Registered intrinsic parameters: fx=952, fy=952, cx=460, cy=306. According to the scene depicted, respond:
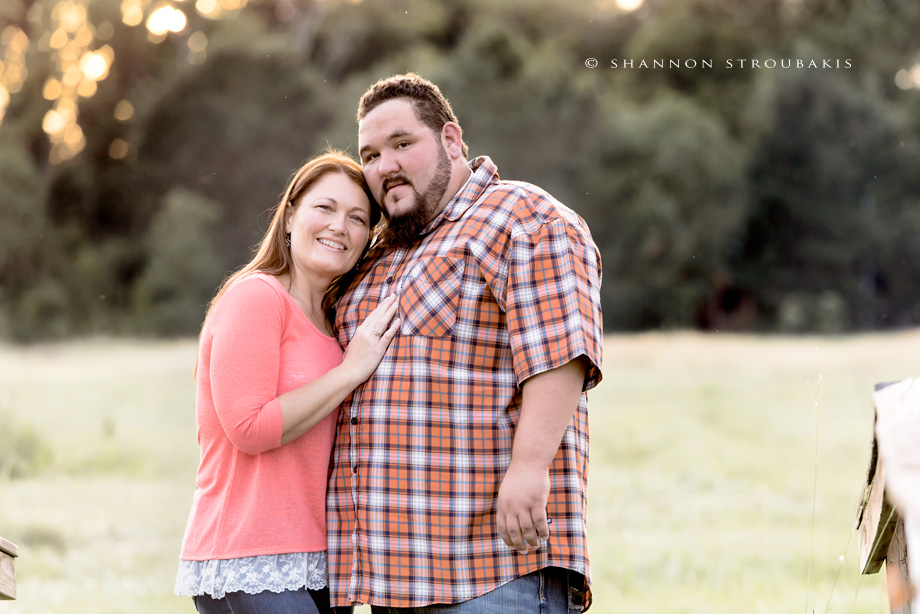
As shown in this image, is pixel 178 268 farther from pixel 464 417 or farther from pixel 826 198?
pixel 464 417

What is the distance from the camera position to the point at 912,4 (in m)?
22.1

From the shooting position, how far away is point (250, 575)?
7.32 feet

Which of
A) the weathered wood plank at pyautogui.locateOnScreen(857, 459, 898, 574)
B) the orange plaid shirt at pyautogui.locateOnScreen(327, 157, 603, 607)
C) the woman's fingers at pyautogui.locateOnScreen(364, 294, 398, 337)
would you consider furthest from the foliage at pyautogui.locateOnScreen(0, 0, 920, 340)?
the weathered wood plank at pyautogui.locateOnScreen(857, 459, 898, 574)

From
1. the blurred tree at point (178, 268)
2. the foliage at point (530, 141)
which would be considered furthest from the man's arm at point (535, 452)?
the blurred tree at point (178, 268)

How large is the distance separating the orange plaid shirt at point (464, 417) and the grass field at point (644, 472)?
2.63 ft

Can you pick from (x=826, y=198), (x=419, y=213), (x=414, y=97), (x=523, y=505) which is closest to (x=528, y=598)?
(x=523, y=505)

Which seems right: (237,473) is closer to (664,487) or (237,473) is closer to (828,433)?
(664,487)

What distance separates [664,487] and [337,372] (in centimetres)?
793

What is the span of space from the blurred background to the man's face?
47.1 ft

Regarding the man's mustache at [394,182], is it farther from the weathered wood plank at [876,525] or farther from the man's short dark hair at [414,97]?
the weathered wood plank at [876,525]

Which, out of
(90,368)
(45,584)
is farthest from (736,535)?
(90,368)

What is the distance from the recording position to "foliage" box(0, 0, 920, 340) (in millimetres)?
20922

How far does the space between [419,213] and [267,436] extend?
2.39ft

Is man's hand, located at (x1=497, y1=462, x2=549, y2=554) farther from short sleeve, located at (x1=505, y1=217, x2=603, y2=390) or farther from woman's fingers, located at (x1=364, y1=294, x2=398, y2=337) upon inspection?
woman's fingers, located at (x1=364, y1=294, x2=398, y2=337)
